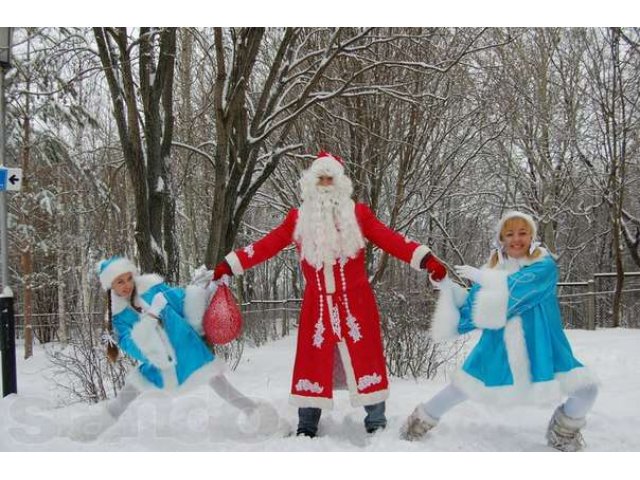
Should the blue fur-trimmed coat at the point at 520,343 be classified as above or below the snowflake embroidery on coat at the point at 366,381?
above

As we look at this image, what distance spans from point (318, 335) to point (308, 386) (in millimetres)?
314

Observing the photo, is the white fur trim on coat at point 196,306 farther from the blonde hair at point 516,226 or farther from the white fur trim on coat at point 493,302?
the blonde hair at point 516,226

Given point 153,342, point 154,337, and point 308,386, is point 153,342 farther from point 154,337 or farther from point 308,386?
point 308,386

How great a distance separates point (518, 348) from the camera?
3.17 meters

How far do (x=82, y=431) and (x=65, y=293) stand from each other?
1348cm

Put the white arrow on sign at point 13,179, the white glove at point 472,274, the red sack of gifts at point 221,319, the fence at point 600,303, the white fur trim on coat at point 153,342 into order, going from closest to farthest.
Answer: the white glove at point 472,274
the white fur trim on coat at point 153,342
the red sack of gifts at point 221,319
the white arrow on sign at point 13,179
the fence at point 600,303

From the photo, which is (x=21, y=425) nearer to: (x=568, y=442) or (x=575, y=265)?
(x=568, y=442)

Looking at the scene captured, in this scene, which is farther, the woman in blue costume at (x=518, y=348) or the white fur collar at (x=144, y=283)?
the white fur collar at (x=144, y=283)

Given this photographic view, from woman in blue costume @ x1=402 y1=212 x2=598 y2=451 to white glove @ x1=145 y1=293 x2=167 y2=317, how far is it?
5.52ft

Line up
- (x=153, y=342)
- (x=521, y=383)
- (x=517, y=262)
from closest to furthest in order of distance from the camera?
(x=521, y=383), (x=517, y=262), (x=153, y=342)

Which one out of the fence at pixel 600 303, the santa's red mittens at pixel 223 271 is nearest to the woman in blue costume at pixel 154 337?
the santa's red mittens at pixel 223 271

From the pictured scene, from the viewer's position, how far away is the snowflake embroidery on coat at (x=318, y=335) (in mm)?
3525

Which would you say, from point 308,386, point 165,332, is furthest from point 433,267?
point 165,332

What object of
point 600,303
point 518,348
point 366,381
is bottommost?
point 600,303
